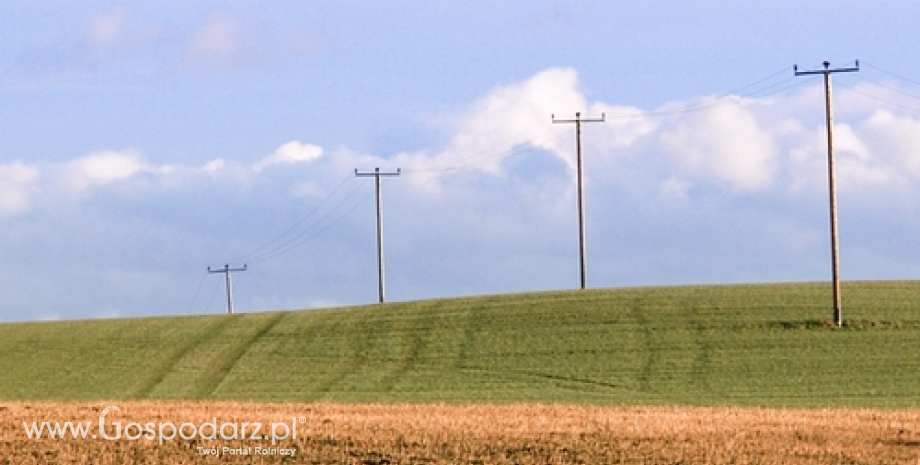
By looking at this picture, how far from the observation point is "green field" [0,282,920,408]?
48500 millimetres

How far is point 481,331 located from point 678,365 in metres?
11.3

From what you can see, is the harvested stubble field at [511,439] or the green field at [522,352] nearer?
the harvested stubble field at [511,439]

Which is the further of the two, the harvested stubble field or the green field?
the green field

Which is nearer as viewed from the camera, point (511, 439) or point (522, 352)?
point (511, 439)

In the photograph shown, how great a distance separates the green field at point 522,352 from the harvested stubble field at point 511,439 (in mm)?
12781

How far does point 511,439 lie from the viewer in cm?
2522

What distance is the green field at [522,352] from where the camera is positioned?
48.5 meters

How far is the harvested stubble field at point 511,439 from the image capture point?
23.5 m

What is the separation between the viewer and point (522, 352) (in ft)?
188

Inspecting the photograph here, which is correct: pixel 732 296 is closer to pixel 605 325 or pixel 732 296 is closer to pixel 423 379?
pixel 605 325

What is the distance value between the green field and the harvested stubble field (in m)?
12.8

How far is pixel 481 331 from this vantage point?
205ft

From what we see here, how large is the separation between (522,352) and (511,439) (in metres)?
32.1

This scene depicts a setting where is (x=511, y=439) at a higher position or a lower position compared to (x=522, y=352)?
higher
